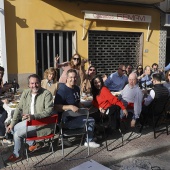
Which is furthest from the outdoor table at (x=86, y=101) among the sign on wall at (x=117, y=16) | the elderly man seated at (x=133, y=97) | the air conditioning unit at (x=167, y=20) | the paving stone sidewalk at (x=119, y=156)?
the air conditioning unit at (x=167, y=20)

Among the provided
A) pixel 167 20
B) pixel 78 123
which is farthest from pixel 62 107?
pixel 167 20

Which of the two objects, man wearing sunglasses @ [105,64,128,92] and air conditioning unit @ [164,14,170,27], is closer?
man wearing sunglasses @ [105,64,128,92]

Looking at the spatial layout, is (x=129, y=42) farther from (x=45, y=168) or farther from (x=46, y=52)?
(x=45, y=168)

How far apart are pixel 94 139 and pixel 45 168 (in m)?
1.29

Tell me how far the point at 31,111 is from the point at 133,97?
6.93 feet

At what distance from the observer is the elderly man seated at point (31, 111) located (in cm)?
382

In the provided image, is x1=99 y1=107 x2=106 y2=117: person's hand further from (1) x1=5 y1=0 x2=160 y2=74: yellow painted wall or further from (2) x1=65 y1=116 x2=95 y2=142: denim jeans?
(1) x1=5 y1=0 x2=160 y2=74: yellow painted wall

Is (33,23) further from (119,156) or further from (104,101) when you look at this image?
(119,156)

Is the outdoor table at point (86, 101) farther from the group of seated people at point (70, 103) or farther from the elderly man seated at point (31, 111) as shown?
the elderly man seated at point (31, 111)

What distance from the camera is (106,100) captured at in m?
4.73

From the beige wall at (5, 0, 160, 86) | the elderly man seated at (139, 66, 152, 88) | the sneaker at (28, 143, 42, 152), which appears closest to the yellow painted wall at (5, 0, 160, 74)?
the beige wall at (5, 0, 160, 86)

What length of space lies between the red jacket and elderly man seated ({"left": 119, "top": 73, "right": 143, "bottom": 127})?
360 mm

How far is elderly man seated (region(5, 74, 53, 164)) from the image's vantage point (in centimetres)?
382

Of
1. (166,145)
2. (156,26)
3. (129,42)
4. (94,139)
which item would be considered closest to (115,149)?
(94,139)
